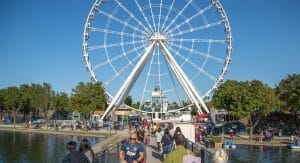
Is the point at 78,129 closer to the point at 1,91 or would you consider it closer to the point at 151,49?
the point at 151,49

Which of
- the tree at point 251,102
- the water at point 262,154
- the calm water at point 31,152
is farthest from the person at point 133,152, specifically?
the tree at point 251,102

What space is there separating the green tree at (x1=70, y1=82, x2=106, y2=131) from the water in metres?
36.2

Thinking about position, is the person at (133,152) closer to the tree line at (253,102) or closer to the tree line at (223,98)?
the tree line at (253,102)

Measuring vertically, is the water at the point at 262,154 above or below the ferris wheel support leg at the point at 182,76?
below

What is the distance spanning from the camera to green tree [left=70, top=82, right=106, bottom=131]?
83.8 m

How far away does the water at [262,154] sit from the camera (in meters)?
40.6

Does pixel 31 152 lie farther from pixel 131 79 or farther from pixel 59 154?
pixel 131 79

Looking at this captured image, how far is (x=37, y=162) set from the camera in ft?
131

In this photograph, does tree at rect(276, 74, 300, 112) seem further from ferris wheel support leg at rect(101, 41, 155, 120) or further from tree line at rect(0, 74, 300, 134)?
ferris wheel support leg at rect(101, 41, 155, 120)

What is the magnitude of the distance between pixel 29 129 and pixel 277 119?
39.7m

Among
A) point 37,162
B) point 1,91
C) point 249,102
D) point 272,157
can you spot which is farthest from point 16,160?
point 1,91

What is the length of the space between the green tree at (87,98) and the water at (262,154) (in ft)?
119

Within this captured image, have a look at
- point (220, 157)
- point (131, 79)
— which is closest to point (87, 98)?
point (131, 79)

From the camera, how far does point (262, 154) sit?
148ft
